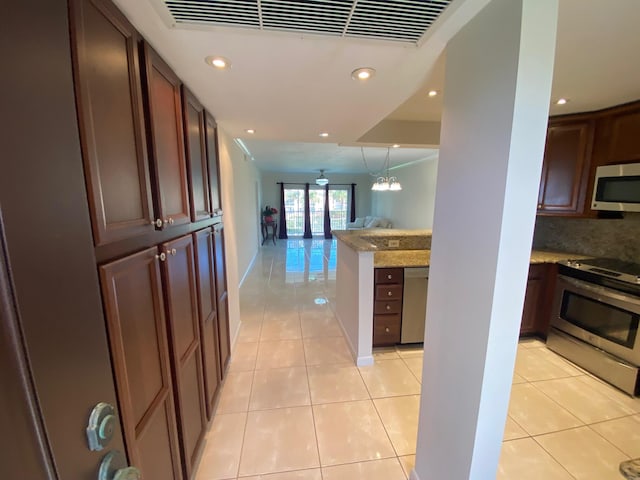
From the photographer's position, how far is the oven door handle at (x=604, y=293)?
1962mm

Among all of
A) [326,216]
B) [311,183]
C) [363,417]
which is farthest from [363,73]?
[326,216]

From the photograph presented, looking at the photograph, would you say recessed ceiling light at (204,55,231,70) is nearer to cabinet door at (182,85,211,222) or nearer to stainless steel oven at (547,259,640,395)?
cabinet door at (182,85,211,222)

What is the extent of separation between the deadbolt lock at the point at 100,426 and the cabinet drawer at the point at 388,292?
2.19 m

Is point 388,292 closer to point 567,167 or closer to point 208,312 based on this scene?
point 208,312

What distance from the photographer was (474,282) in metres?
0.95

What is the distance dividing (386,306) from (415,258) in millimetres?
630

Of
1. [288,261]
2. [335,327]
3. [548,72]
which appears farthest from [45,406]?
[288,261]

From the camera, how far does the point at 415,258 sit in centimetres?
277

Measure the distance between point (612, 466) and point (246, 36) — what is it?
2.94 meters

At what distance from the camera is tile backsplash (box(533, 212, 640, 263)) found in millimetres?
2346

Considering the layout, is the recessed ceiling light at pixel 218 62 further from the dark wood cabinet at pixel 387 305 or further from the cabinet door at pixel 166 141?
the dark wood cabinet at pixel 387 305

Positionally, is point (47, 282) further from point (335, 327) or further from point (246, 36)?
point (335, 327)

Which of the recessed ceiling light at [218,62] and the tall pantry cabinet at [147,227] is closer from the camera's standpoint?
the tall pantry cabinet at [147,227]

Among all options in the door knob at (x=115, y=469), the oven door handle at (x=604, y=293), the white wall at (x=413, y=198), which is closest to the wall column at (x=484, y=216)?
the door knob at (x=115, y=469)
